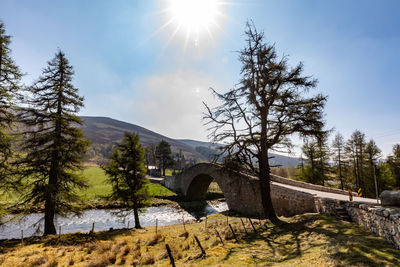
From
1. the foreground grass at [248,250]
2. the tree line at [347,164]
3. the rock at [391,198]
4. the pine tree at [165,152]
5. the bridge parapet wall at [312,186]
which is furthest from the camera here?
the pine tree at [165,152]

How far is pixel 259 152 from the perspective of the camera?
12.5 meters

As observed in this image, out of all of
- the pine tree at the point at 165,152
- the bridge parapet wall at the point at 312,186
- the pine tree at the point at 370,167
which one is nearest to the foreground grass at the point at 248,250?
the bridge parapet wall at the point at 312,186

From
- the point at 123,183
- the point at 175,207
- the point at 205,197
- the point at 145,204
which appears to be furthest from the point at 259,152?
the point at 205,197

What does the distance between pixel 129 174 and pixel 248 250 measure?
1508 cm

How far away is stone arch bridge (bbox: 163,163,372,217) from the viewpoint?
1418cm

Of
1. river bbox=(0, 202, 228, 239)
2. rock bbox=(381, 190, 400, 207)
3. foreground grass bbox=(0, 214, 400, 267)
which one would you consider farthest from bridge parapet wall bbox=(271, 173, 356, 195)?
river bbox=(0, 202, 228, 239)

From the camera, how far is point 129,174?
760 inches

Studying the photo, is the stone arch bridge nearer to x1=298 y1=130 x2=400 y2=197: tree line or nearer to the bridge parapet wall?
the bridge parapet wall

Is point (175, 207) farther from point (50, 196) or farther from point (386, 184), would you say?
point (386, 184)

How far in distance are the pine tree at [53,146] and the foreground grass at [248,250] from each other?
2.78 m

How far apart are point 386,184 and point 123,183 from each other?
148 feet

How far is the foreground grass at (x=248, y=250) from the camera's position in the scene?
5.71m

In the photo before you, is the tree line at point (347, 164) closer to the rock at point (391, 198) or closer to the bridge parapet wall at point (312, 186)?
the bridge parapet wall at point (312, 186)

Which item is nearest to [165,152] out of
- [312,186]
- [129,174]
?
[129,174]
